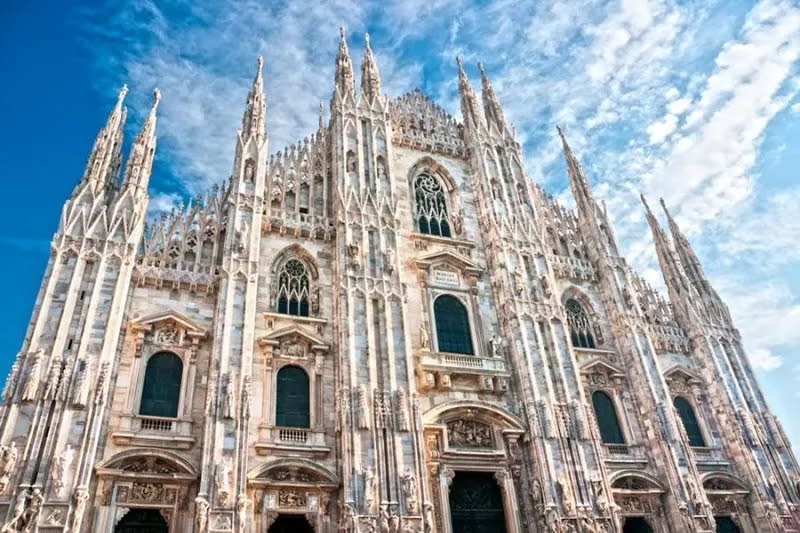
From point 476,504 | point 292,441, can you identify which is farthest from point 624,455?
point 292,441

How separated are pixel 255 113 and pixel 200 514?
15393mm

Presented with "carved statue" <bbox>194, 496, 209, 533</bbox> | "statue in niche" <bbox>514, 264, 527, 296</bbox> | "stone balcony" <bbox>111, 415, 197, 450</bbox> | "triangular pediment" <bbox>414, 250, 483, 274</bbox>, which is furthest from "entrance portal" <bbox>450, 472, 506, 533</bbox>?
"stone balcony" <bbox>111, 415, 197, 450</bbox>

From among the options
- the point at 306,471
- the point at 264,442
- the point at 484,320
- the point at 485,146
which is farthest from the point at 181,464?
the point at 485,146

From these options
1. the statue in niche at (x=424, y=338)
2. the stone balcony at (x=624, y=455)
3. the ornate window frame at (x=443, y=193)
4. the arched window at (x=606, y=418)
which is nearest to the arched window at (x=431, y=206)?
the ornate window frame at (x=443, y=193)

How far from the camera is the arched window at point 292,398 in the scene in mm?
17641

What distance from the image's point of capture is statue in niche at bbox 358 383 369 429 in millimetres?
17266

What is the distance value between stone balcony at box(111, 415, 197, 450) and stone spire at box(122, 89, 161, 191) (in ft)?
26.5

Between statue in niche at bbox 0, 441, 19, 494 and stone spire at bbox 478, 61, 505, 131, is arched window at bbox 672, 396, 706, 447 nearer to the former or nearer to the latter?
stone spire at bbox 478, 61, 505, 131

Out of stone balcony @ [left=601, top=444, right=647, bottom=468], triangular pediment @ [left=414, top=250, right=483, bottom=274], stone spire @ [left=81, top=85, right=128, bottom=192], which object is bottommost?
stone balcony @ [left=601, top=444, right=647, bottom=468]

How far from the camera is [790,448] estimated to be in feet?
75.0

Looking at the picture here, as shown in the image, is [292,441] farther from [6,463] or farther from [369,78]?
[369,78]

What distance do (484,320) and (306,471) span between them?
30.3ft

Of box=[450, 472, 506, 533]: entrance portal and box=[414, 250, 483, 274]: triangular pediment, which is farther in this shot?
box=[414, 250, 483, 274]: triangular pediment

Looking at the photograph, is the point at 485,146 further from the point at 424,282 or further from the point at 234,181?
the point at 234,181
